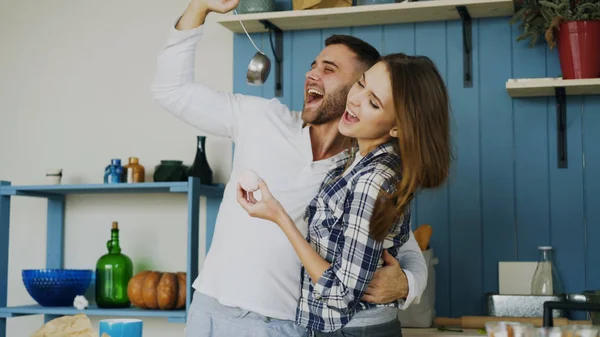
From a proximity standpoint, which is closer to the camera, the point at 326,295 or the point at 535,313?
the point at 326,295

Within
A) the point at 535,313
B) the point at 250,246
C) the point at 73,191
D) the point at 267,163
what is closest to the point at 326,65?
the point at 267,163

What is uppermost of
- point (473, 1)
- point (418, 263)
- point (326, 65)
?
point (473, 1)

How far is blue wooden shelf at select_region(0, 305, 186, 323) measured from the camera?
2.83m

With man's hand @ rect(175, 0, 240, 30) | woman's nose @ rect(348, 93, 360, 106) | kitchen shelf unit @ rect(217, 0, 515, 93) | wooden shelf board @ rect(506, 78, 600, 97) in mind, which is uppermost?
kitchen shelf unit @ rect(217, 0, 515, 93)

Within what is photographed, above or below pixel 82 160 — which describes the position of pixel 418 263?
below

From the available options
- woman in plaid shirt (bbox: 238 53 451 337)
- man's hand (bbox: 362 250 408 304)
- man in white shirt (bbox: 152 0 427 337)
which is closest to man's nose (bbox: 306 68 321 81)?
man in white shirt (bbox: 152 0 427 337)

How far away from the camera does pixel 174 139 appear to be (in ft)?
10.7

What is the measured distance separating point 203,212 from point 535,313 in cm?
133

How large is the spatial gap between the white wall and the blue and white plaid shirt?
4.85ft

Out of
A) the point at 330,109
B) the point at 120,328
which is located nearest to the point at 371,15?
the point at 330,109

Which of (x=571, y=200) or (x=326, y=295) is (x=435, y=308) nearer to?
(x=571, y=200)

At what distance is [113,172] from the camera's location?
3076mm

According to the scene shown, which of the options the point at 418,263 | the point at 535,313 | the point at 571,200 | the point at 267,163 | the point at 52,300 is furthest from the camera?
the point at 52,300

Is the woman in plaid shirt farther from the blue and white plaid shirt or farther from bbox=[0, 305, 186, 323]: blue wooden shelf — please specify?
bbox=[0, 305, 186, 323]: blue wooden shelf
